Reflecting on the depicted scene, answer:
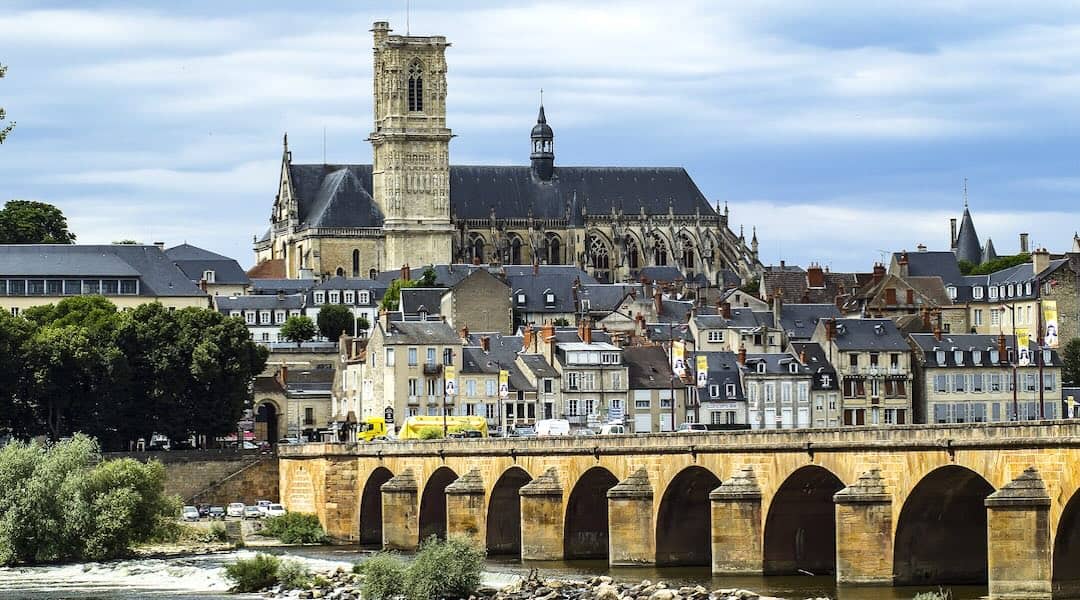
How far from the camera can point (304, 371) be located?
141 m

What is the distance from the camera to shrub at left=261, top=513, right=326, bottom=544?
9219 centimetres

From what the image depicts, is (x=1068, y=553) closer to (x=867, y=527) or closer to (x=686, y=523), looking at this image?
(x=867, y=527)

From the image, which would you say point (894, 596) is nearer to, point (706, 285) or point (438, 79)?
point (706, 285)

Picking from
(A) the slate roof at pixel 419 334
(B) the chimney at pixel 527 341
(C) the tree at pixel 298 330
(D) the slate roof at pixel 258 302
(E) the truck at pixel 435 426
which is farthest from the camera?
(D) the slate roof at pixel 258 302

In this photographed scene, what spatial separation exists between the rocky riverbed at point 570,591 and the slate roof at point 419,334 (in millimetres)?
46105

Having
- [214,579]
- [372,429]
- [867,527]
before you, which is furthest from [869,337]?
[867,527]

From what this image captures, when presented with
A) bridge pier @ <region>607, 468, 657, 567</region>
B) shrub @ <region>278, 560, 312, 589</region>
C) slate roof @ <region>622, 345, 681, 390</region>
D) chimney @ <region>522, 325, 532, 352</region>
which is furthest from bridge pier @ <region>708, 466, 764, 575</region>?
chimney @ <region>522, 325, 532, 352</region>

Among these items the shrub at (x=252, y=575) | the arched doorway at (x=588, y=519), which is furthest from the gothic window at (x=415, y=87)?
the shrub at (x=252, y=575)

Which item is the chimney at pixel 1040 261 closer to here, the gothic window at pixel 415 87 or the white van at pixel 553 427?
the white van at pixel 553 427

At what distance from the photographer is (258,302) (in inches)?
6609

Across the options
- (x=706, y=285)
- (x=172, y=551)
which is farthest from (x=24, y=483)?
(x=706, y=285)

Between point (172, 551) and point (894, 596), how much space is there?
34.7 metres

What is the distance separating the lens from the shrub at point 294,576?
230ft

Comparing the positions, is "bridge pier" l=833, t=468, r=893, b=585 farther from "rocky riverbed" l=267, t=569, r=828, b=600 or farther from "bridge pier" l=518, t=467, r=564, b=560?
"bridge pier" l=518, t=467, r=564, b=560
